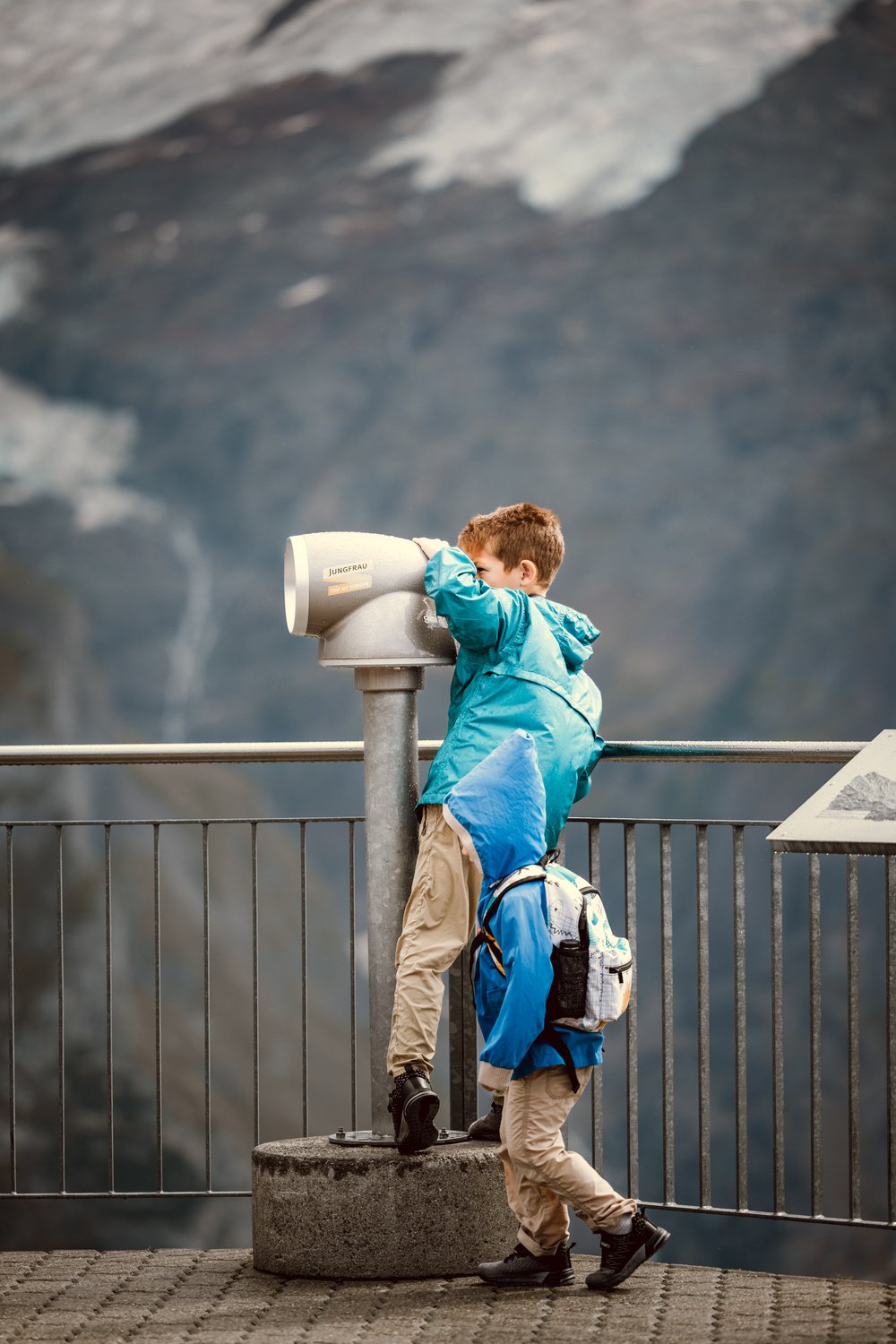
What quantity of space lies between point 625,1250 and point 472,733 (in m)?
1.01

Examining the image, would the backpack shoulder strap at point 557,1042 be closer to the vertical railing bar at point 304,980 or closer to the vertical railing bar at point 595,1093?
the vertical railing bar at point 595,1093

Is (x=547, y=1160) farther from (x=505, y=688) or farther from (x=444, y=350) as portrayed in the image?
(x=444, y=350)

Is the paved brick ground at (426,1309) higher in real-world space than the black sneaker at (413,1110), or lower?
lower

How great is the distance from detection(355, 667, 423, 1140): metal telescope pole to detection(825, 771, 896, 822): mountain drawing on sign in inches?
39.0

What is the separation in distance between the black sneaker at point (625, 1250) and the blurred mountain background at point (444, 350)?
898 centimetres

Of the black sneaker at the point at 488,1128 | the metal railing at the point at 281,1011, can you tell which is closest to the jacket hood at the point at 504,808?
the black sneaker at the point at 488,1128

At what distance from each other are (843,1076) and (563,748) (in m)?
9.85

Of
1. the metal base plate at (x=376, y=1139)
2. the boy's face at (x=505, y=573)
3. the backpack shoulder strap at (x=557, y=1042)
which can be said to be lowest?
the metal base plate at (x=376, y=1139)

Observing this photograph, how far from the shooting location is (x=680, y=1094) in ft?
42.3

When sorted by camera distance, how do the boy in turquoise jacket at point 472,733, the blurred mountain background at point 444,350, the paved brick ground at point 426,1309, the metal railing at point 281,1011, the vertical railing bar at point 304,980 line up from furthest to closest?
the blurred mountain background at point 444,350 → the metal railing at point 281,1011 → the vertical railing bar at point 304,980 → the boy in turquoise jacket at point 472,733 → the paved brick ground at point 426,1309

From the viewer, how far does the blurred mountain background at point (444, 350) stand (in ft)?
39.7

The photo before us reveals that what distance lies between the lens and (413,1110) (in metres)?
3.07

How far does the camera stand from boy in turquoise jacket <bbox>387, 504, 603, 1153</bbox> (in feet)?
10.3

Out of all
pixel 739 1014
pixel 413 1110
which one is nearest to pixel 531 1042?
pixel 413 1110
